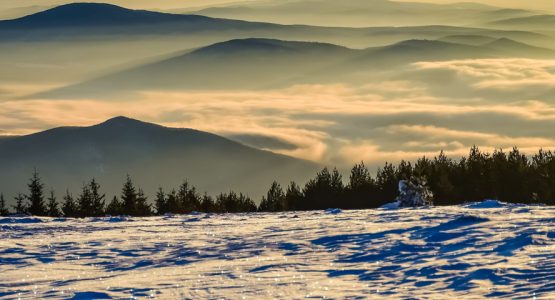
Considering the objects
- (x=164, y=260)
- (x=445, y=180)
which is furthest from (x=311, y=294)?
(x=445, y=180)

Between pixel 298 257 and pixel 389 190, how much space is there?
2431 centimetres

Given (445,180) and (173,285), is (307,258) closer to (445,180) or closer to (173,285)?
(173,285)

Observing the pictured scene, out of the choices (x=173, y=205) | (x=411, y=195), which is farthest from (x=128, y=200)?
(x=411, y=195)

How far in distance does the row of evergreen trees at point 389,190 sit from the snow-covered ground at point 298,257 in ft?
35.8

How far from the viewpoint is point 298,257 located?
20625 millimetres

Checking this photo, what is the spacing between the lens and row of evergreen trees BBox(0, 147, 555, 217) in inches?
1571

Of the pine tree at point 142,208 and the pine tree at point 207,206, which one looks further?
the pine tree at point 207,206

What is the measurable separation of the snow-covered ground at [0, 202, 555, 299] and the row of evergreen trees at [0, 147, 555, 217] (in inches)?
430

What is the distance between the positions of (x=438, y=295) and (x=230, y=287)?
3435mm

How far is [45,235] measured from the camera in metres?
24.9

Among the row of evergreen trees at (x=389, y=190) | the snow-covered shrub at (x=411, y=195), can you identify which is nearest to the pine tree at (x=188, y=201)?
the row of evergreen trees at (x=389, y=190)

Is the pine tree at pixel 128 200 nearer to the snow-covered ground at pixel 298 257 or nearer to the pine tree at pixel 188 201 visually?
the pine tree at pixel 188 201

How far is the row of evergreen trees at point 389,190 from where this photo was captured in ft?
131

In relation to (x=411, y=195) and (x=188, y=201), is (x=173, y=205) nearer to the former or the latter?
(x=188, y=201)
